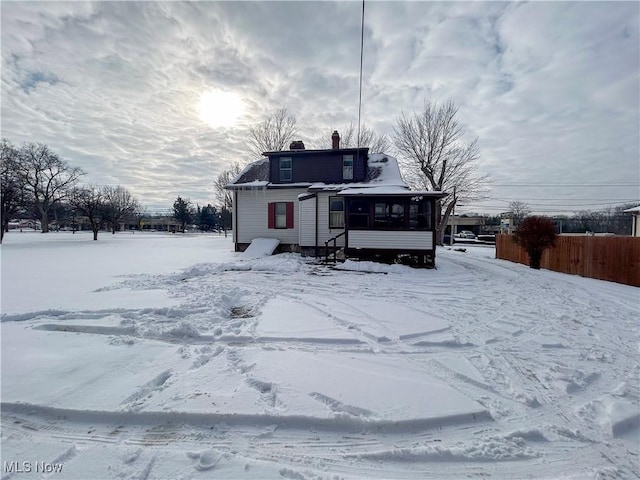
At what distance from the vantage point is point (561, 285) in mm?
9055

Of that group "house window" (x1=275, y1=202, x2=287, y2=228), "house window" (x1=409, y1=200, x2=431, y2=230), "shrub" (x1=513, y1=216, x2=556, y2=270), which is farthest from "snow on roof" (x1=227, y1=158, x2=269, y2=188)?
"shrub" (x1=513, y1=216, x2=556, y2=270)

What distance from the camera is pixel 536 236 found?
12.8m

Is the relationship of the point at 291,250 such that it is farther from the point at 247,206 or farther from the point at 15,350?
the point at 15,350

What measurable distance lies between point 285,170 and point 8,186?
26564 mm

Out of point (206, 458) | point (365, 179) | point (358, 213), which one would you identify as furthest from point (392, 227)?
point (206, 458)

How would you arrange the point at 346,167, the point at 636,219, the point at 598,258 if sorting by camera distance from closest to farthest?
the point at 598,258
the point at 346,167
the point at 636,219

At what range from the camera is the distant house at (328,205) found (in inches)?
482

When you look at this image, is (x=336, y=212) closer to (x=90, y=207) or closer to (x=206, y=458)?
(x=206, y=458)

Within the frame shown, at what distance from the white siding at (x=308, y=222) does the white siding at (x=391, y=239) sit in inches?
117

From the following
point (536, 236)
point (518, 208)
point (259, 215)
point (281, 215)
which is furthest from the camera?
point (518, 208)

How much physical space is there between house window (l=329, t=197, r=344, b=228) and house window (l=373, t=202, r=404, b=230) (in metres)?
2.58

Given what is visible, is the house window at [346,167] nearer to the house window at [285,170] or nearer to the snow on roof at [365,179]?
the snow on roof at [365,179]

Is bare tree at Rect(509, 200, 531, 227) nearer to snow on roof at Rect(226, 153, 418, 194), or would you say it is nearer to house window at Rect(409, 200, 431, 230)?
snow on roof at Rect(226, 153, 418, 194)

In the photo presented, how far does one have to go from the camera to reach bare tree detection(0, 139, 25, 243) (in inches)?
949
